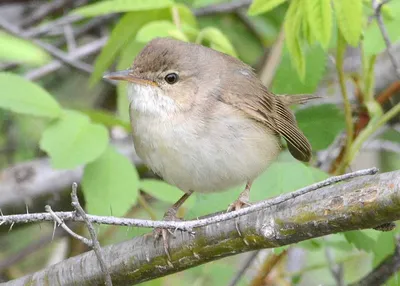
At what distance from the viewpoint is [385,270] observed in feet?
10.8

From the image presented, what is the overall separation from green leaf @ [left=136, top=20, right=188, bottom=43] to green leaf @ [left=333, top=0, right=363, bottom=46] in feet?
2.98

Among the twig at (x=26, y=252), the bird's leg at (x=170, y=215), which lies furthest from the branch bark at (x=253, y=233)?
the twig at (x=26, y=252)

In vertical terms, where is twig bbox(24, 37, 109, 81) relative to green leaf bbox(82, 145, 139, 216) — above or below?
above

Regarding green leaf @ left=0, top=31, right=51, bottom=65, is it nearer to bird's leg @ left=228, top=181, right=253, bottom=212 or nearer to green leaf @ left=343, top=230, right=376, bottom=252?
bird's leg @ left=228, top=181, right=253, bottom=212

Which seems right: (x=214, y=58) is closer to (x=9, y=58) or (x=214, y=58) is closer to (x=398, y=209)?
(x=398, y=209)

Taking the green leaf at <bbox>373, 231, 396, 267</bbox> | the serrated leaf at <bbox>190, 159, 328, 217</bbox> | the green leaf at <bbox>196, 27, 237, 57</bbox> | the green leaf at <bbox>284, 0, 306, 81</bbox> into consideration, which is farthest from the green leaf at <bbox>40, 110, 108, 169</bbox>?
the green leaf at <bbox>373, 231, 396, 267</bbox>

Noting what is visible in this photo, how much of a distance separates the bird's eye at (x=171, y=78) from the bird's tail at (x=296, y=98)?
624 mm

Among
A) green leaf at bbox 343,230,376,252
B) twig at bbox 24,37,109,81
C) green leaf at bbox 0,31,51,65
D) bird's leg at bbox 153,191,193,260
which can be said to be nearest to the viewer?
green leaf at bbox 0,31,51,65

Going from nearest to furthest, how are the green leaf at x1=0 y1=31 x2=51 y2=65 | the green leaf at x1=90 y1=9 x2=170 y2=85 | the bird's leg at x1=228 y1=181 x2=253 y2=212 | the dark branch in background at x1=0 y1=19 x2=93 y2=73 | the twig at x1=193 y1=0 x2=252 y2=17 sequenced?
the green leaf at x1=0 y1=31 x2=51 y2=65
the bird's leg at x1=228 y1=181 x2=253 y2=212
the green leaf at x1=90 y1=9 x2=170 y2=85
the dark branch in background at x1=0 y1=19 x2=93 y2=73
the twig at x1=193 y1=0 x2=252 y2=17

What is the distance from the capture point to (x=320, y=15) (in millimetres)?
2621

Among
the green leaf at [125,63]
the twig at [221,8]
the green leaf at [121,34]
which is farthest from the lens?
the twig at [221,8]

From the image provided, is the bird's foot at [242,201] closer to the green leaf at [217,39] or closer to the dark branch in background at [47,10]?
the green leaf at [217,39]

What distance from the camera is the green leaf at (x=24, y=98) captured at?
9.90 feet

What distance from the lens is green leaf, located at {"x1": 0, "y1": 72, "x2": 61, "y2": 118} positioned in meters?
3.02
